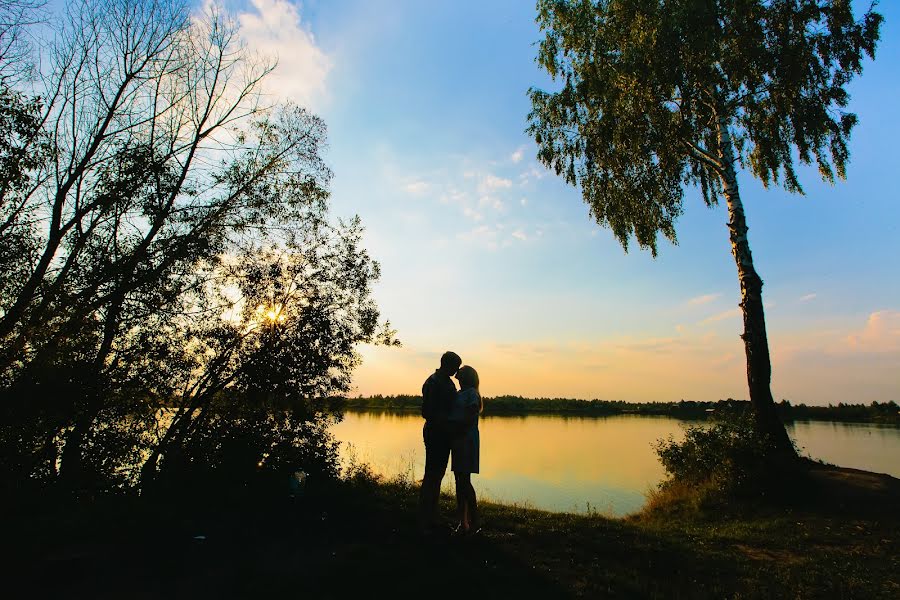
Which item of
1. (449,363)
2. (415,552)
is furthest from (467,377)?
(415,552)

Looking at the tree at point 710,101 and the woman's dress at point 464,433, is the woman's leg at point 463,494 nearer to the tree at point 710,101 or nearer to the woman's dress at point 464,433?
the woman's dress at point 464,433

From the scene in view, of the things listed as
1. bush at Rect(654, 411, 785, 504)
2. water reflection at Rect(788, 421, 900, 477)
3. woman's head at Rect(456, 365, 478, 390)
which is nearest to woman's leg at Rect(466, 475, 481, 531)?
woman's head at Rect(456, 365, 478, 390)

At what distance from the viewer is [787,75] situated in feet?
35.0

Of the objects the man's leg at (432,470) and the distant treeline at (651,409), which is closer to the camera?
the man's leg at (432,470)

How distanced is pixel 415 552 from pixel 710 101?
1275cm

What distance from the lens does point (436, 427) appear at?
5867 mm

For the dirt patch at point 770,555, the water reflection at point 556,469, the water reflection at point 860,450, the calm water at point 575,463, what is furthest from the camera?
the water reflection at point 860,450

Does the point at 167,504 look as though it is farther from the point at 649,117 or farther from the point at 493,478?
the point at 649,117

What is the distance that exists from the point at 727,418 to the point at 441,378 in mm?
8141

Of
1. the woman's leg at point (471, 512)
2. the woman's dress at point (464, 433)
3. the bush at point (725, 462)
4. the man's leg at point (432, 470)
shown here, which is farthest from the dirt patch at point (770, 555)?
the man's leg at point (432, 470)

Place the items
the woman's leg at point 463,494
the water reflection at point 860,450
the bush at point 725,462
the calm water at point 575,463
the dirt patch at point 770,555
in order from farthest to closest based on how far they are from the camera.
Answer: the water reflection at point 860,450, the calm water at point 575,463, the bush at point 725,462, the woman's leg at point 463,494, the dirt patch at point 770,555

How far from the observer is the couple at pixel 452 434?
5820 mm

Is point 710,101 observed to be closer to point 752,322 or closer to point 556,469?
point 752,322

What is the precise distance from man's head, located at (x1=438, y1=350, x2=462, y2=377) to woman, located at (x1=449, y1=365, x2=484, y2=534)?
19cm
